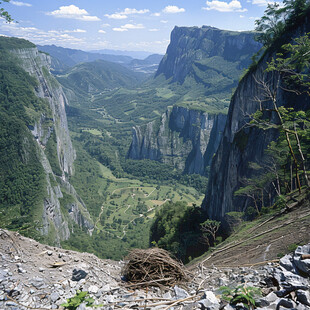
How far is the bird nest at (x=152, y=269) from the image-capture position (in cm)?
788

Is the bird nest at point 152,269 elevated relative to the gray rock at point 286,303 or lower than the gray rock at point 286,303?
lower

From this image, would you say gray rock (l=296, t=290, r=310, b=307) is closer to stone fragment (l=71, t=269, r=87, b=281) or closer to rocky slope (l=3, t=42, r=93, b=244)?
stone fragment (l=71, t=269, r=87, b=281)

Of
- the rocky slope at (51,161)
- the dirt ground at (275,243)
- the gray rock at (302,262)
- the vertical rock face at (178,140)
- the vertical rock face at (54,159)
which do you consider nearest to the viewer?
the gray rock at (302,262)

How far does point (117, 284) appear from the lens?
26.3 feet

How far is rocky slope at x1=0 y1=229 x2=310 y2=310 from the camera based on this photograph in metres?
5.65

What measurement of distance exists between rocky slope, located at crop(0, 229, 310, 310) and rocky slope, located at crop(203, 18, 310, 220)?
2176 centimetres

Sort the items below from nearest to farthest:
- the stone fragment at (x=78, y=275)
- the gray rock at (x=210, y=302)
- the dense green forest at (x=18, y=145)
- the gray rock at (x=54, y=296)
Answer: the gray rock at (x=210, y=302) < the gray rock at (x=54, y=296) < the stone fragment at (x=78, y=275) < the dense green forest at (x=18, y=145)

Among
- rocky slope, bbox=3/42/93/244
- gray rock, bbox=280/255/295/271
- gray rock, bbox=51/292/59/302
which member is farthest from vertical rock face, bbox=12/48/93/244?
gray rock, bbox=280/255/295/271

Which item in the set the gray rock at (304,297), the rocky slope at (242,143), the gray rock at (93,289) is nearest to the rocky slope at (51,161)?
the rocky slope at (242,143)

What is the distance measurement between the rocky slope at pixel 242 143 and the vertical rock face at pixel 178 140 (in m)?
111

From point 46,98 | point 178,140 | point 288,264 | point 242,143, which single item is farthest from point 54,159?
point 288,264

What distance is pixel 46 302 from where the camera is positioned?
21.6 ft

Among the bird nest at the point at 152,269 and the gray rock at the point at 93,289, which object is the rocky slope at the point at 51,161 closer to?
the bird nest at the point at 152,269

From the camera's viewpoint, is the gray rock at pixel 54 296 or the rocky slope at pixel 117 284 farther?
the gray rock at pixel 54 296
